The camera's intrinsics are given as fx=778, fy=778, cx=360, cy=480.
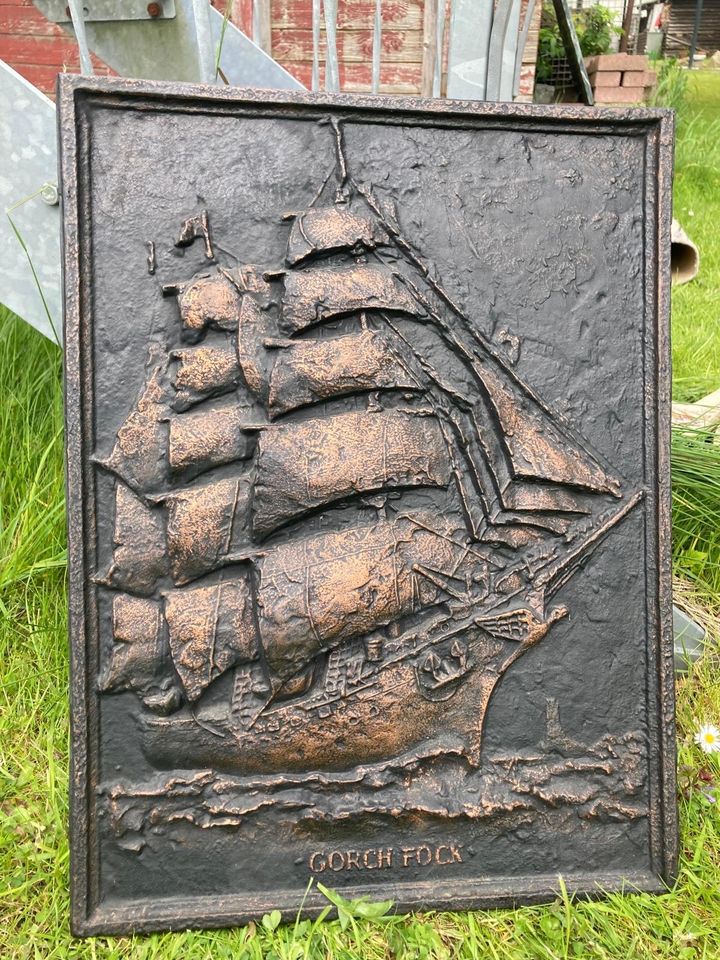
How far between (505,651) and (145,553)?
84 centimetres

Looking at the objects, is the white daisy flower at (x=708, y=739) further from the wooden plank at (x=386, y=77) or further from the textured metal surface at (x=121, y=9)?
the wooden plank at (x=386, y=77)

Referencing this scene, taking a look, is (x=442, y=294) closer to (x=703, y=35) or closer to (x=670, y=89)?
(x=670, y=89)

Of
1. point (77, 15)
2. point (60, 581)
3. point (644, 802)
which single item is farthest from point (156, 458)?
point (644, 802)

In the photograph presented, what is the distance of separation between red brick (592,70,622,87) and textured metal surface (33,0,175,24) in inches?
247

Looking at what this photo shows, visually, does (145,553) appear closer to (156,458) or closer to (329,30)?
(156,458)

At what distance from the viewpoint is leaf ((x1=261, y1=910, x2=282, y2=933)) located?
1.63 metres

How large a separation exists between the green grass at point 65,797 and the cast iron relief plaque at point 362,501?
0.21ft

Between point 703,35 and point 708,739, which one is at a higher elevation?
point 703,35

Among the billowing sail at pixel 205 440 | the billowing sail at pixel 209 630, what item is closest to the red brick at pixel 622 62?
the billowing sail at pixel 205 440

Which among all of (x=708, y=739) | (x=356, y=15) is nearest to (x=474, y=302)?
(x=708, y=739)

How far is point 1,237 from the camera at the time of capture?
208cm

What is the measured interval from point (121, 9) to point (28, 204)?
642 mm

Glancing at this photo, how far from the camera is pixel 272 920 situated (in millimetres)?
1638

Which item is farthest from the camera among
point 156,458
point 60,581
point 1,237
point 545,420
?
point 60,581
